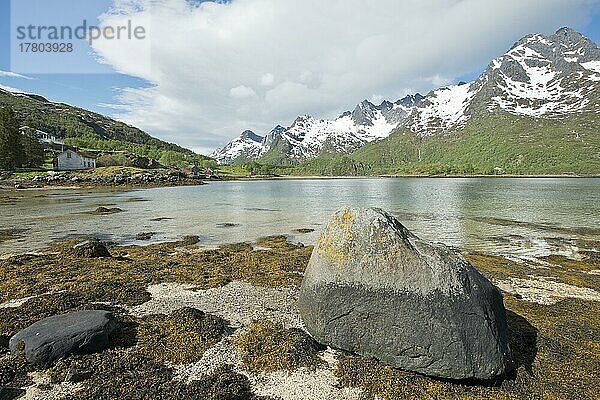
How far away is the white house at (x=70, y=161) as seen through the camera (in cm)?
10581

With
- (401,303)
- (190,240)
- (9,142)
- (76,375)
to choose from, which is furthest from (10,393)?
(9,142)

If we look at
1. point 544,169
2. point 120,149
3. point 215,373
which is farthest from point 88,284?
point 544,169

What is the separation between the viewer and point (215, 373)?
7.29 metres

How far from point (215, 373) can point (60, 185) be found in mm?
90037

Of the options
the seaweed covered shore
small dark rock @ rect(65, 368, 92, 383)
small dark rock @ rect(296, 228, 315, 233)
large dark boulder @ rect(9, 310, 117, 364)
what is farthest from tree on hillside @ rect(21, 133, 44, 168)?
small dark rock @ rect(65, 368, 92, 383)

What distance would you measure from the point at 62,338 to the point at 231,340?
3.66 metres

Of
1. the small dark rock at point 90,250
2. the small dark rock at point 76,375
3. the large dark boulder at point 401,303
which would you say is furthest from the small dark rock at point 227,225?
the small dark rock at point 76,375

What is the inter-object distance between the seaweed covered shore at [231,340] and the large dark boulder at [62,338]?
0.18 meters

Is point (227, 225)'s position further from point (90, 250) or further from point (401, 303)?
point (401, 303)

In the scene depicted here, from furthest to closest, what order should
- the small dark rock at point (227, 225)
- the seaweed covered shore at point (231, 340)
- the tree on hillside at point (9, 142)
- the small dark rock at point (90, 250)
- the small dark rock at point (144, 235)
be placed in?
the tree on hillside at point (9, 142)
the small dark rock at point (227, 225)
the small dark rock at point (144, 235)
the small dark rock at point (90, 250)
the seaweed covered shore at point (231, 340)

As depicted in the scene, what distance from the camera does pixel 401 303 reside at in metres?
7.41

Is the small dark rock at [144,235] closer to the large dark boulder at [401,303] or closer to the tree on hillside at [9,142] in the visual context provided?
the large dark boulder at [401,303]

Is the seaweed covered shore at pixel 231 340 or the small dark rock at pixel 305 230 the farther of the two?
the small dark rock at pixel 305 230

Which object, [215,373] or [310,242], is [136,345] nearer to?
[215,373]
